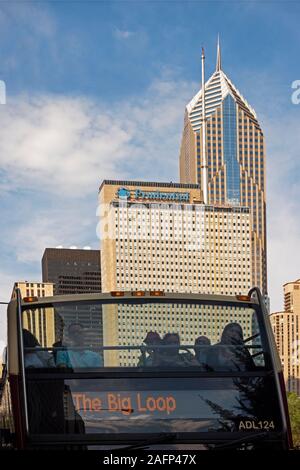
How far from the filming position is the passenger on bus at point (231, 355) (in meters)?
8.66

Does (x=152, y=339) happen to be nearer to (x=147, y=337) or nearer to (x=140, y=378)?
(x=147, y=337)

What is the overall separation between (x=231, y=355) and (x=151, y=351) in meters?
0.78

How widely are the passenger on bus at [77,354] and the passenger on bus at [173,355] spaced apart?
0.63m

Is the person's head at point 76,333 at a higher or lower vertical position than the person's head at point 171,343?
higher

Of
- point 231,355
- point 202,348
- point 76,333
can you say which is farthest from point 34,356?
point 231,355

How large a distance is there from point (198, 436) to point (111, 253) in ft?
625

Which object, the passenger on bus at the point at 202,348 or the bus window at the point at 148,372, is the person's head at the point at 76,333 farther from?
the passenger on bus at the point at 202,348

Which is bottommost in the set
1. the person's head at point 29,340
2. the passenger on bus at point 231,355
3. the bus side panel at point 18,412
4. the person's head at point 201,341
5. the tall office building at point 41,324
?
the bus side panel at point 18,412

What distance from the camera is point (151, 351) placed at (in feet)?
29.2

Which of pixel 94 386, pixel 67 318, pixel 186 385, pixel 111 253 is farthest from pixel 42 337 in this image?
pixel 111 253

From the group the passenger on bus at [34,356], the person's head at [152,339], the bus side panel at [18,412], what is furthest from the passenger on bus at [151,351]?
the bus side panel at [18,412]

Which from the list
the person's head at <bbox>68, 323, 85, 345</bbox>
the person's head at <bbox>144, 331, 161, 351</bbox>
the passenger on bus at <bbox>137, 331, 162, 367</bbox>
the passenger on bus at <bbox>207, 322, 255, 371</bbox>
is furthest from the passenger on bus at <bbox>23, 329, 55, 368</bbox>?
the passenger on bus at <bbox>207, 322, 255, 371</bbox>

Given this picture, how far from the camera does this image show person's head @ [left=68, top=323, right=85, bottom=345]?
9.02 m
